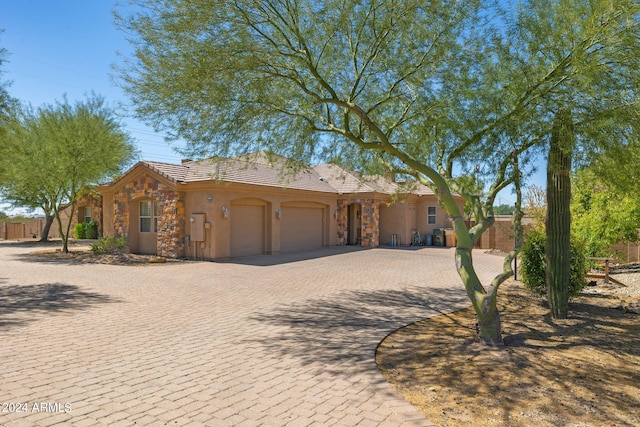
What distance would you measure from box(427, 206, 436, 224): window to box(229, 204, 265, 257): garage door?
482 inches

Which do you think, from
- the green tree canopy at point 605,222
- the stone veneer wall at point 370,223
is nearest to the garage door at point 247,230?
the stone veneer wall at point 370,223

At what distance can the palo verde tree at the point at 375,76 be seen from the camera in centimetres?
641

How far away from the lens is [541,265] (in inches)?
360

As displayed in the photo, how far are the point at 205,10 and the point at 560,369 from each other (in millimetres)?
7103

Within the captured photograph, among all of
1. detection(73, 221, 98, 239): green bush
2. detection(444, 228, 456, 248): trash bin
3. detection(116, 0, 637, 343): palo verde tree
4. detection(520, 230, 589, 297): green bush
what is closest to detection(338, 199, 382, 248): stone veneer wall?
detection(444, 228, 456, 248): trash bin

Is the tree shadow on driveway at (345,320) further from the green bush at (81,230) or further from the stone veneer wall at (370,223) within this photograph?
the green bush at (81,230)

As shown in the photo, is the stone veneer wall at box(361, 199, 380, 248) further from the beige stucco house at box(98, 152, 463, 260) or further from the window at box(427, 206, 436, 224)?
the window at box(427, 206, 436, 224)

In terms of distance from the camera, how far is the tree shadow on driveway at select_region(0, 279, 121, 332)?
750 centimetres

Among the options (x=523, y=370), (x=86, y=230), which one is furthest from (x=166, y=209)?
(x=86, y=230)

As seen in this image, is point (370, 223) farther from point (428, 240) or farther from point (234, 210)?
point (234, 210)

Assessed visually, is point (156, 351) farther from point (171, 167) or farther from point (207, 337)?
point (171, 167)

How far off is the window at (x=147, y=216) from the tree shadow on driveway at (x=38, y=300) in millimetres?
7695

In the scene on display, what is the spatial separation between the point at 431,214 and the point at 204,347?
22525 millimetres

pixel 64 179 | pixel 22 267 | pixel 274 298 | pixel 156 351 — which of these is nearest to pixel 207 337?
pixel 156 351
